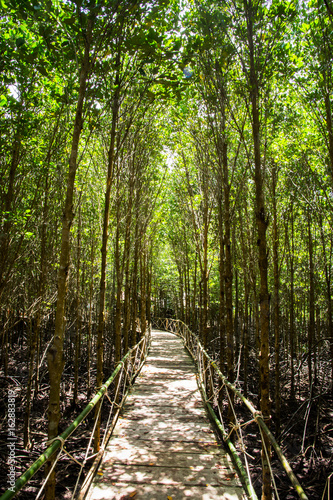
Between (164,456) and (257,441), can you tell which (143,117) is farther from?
(257,441)

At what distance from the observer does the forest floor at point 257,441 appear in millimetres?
5141

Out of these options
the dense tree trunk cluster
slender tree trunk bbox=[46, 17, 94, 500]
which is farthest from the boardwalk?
slender tree trunk bbox=[46, 17, 94, 500]

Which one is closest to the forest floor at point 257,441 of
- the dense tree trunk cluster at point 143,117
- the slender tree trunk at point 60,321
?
the dense tree trunk cluster at point 143,117

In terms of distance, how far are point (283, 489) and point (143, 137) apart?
814 centimetres

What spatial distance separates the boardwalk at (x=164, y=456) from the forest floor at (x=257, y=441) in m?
0.60

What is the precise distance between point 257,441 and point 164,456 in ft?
15.9

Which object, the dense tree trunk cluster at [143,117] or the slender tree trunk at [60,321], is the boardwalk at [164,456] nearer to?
the dense tree trunk cluster at [143,117]

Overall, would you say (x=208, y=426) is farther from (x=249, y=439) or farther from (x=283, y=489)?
(x=249, y=439)

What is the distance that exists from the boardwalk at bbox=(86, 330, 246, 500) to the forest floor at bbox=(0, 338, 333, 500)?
1.95ft

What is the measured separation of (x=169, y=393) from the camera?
6586 millimetres

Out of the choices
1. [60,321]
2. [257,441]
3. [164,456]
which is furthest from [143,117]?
[257,441]

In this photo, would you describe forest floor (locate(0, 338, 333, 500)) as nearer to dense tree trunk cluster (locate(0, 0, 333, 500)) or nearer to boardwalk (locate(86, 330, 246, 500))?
dense tree trunk cluster (locate(0, 0, 333, 500))

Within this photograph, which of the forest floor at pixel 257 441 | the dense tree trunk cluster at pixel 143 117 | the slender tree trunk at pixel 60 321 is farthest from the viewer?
the forest floor at pixel 257 441

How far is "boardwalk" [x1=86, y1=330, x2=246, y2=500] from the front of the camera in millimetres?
3098
